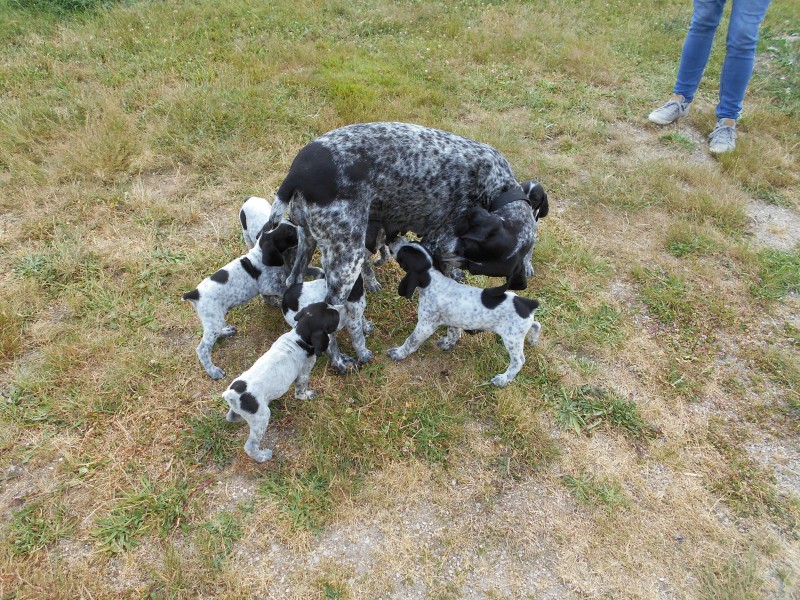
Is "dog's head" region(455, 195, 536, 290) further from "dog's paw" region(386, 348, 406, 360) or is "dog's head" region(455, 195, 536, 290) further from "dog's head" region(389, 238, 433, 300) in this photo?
"dog's paw" region(386, 348, 406, 360)

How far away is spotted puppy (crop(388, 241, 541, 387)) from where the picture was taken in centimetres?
368

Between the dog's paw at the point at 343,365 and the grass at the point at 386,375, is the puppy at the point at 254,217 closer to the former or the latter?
the grass at the point at 386,375

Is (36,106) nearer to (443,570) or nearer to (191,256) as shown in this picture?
(191,256)

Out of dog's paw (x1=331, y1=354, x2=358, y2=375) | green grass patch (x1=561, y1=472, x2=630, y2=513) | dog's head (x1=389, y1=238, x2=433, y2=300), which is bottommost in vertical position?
green grass patch (x1=561, y1=472, x2=630, y2=513)

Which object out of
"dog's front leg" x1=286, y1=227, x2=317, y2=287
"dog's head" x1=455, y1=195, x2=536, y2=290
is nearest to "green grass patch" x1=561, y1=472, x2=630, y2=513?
"dog's head" x1=455, y1=195, x2=536, y2=290

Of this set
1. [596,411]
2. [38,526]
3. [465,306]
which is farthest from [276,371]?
[596,411]

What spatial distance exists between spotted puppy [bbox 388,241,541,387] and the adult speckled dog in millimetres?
196

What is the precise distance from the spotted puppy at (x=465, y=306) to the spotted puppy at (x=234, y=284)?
89cm

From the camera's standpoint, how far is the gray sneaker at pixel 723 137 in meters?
6.65

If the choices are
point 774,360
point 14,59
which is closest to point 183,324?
point 774,360

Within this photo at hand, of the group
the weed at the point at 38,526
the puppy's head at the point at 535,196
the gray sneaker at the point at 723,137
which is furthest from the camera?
the gray sneaker at the point at 723,137

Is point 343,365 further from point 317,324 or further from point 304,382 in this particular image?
point 317,324

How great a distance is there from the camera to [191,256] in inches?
189

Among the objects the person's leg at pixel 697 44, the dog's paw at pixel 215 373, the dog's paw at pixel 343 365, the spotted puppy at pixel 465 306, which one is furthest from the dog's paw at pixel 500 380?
the person's leg at pixel 697 44
